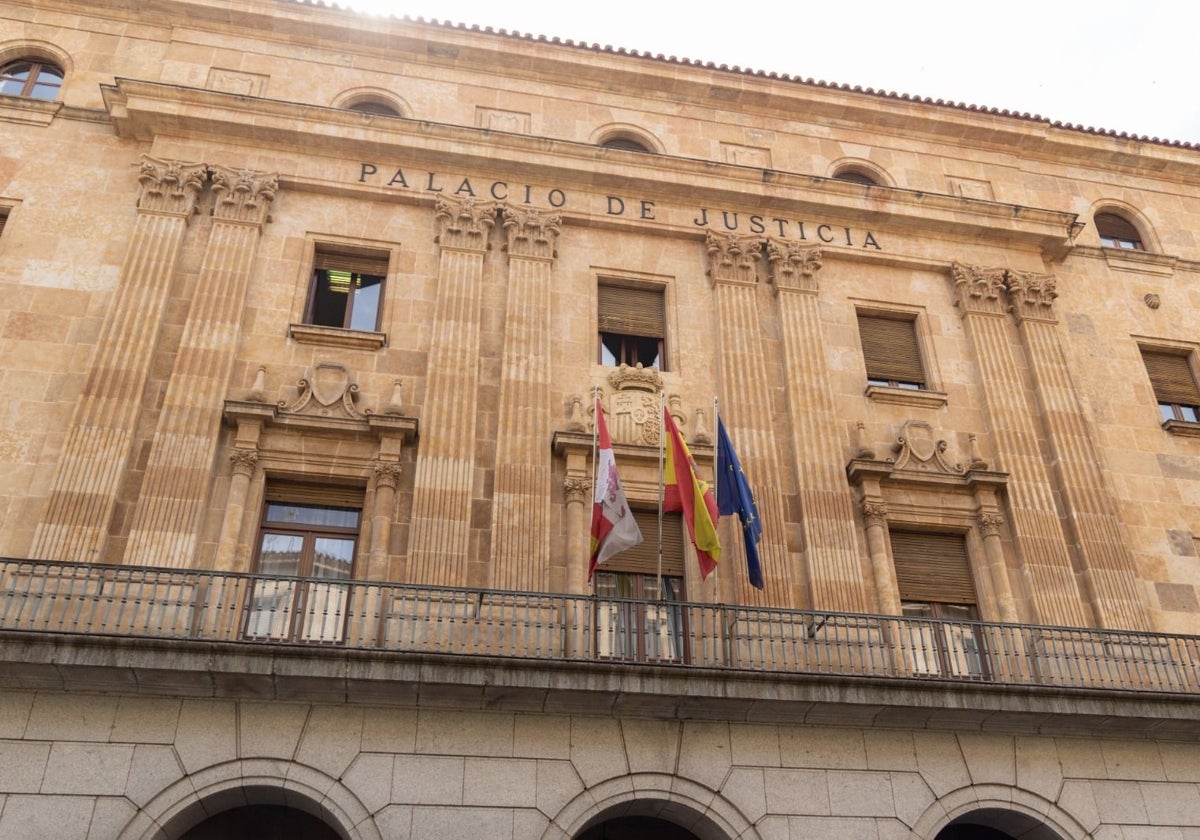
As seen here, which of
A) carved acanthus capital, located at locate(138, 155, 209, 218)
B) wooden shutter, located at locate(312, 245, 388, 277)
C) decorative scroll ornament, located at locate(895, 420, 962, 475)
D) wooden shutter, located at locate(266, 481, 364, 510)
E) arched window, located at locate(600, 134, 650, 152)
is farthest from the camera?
arched window, located at locate(600, 134, 650, 152)

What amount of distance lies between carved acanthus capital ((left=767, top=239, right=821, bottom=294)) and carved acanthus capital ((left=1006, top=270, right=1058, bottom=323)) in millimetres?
3661

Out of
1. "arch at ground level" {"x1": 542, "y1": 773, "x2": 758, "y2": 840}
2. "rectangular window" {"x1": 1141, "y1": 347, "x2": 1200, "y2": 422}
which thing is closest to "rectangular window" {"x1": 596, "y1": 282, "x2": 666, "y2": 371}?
"arch at ground level" {"x1": 542, "y1": 773, "x2": 758, "y2": 840}

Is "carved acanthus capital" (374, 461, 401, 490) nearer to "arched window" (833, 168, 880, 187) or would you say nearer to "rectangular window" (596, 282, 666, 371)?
"rectangular window" (596, 282, 666, 371)

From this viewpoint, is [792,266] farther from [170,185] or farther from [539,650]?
[170,185]

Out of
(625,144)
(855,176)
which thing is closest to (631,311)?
(625,144)

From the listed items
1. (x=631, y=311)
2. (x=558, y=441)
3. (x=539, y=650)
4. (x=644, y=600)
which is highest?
(x=631, y=311)

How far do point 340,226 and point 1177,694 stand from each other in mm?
13859

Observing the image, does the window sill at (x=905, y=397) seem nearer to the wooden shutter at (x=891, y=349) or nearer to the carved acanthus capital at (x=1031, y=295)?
the wooden shutter at (x=891, y=349)

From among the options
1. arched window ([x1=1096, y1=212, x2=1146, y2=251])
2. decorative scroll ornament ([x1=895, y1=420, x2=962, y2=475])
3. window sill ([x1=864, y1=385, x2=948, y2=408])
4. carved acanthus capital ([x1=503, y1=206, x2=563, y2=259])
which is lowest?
decorative scroll ornament ([x1=895, y1=420, x2=962, y2=475])

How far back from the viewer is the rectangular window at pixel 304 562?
41.2 ft

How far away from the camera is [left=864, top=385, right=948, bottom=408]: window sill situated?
16.7 metres

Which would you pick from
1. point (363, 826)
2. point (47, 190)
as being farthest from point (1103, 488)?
point (47, 190)

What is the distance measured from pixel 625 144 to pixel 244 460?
9.36 metres

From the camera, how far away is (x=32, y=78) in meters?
17.7
